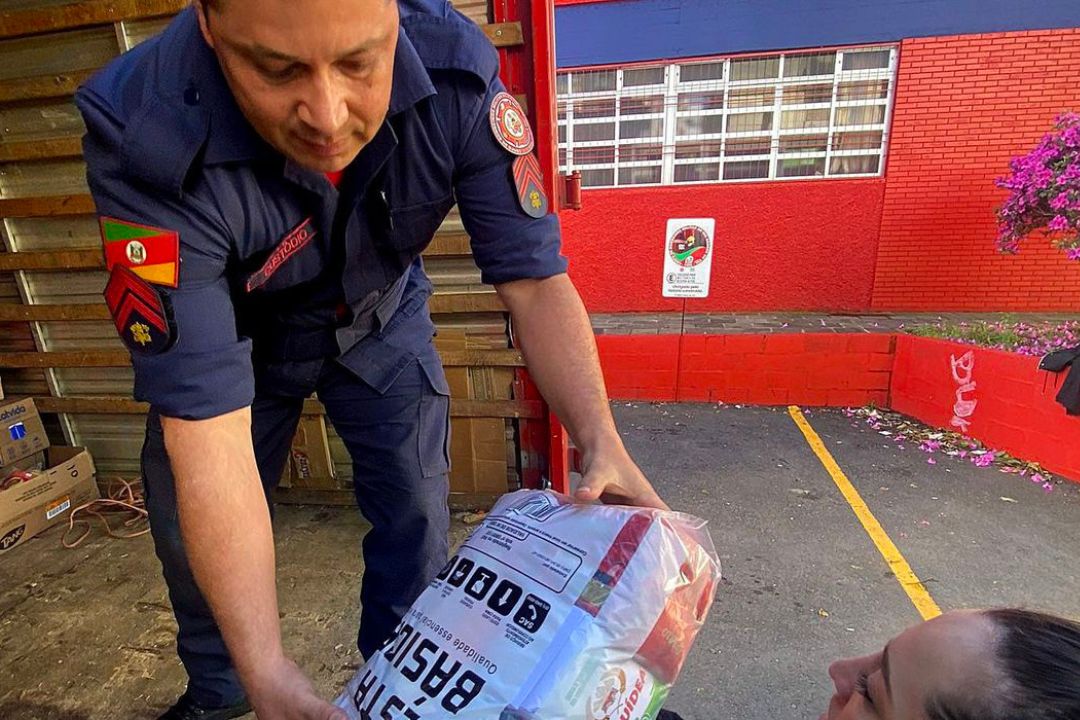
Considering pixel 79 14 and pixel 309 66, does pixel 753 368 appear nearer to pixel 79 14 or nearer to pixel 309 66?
pixel 79 14

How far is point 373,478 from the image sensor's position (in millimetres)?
1713

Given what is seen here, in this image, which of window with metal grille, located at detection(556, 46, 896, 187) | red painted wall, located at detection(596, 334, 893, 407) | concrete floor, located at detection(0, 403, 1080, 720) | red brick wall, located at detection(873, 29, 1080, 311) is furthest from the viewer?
window with metal grille, located at detection(556, 46, 896, 187)

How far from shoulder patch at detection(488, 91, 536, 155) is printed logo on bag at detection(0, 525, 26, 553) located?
121 inches

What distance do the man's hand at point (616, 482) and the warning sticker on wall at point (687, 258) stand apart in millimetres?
3875

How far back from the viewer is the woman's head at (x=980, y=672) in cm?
82

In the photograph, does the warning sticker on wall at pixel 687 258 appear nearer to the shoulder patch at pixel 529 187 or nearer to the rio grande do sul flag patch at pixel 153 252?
the shoulder patch at pixel 529 187

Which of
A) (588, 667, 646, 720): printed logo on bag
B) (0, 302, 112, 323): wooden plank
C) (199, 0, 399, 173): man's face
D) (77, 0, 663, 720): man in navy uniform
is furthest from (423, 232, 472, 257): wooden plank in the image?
(588, 667, 646, 720): printed logo on bag

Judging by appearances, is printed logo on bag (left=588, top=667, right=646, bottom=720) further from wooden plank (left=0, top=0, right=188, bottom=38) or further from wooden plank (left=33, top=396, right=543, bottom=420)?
wooden plank (left=0, top=0, right=188, bottom=38)

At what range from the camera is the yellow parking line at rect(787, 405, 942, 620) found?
2.54 metres

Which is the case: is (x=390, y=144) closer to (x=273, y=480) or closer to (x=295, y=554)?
(x=273, y=480)

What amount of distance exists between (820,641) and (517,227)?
1923mm

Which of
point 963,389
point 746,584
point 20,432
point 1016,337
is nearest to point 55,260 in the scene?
point 20,432

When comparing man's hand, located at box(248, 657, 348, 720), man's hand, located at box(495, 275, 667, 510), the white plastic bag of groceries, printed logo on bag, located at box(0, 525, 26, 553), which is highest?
man's hand, located at box(495, 275, 667, 510)

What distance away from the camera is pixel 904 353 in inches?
191
